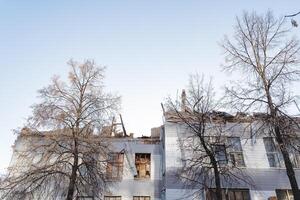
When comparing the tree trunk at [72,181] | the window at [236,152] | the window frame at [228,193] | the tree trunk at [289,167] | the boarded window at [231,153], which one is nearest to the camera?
the tree trunk at [289,167]

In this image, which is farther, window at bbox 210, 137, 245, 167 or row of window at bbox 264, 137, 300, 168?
row of window at bbox 264, 137, 300, 168

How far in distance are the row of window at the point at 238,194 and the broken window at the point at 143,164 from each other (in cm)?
503

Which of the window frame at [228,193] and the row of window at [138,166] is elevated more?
the row of window at [138,166]

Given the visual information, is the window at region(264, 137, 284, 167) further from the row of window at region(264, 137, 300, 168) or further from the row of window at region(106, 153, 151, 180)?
the row of window at region(106, 153, 151, 180)

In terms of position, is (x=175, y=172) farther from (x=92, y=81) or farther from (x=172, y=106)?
(x=92, y=81)

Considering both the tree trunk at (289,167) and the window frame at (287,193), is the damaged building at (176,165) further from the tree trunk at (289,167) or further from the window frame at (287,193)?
the tree trunk at (289,167)

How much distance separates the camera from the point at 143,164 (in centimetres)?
2050

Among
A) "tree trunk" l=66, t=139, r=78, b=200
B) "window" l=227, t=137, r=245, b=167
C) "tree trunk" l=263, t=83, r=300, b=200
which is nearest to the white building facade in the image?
"window" l=227, t=137, r=245, b=167

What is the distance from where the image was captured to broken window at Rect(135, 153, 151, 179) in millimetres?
20031

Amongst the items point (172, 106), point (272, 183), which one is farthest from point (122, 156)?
point (272, 183)

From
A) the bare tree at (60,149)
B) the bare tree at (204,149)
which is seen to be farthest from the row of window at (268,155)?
the bare tree at (60,149)

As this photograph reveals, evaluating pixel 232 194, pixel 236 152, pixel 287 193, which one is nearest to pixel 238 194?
pixel 232 194

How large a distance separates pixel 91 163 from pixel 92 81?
5.78 m

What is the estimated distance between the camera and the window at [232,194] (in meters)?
17.4
